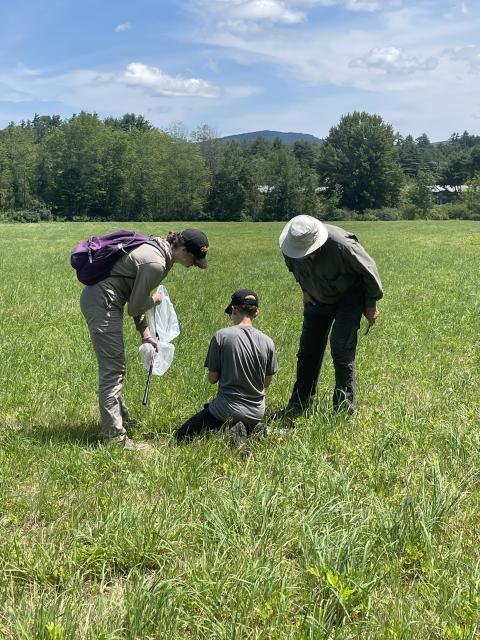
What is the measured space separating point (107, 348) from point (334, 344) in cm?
206

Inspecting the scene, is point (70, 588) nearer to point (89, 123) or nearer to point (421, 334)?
point (421, 334)

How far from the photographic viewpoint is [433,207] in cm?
7338

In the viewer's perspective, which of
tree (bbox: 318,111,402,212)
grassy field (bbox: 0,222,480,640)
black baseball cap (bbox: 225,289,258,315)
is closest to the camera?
grassy field (bbox: 0,222,480,640)

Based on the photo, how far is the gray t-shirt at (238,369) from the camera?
459 cm

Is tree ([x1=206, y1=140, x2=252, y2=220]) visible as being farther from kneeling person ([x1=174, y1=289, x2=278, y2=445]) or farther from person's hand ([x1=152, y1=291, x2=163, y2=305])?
kneeling person ([x1=174, y1=289, x2=278, y2=445])

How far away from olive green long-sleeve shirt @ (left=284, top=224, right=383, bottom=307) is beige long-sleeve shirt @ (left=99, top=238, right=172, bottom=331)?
4.29 feet

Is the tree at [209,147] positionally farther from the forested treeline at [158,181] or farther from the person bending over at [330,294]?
the person bending over at [330,294]

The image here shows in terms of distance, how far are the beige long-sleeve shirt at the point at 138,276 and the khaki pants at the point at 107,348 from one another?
0.08 meters

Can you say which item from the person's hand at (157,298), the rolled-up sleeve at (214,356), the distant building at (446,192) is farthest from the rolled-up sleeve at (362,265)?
the distant building at (446,192)

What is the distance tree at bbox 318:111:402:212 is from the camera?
3601 inches

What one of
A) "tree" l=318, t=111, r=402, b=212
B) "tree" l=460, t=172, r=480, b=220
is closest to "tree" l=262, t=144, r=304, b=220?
"tree" l=318, t=111, r=402, b=212

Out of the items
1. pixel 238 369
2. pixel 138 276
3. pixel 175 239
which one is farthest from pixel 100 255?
pixel 238 369

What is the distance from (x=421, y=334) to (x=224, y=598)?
710 centimetres

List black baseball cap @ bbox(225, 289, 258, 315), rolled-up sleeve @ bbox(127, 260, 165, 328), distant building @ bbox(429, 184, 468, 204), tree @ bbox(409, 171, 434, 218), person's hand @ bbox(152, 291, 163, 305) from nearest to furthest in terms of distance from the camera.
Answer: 1. rolled-up sleeve @ bbox(127, 260, 165, 328)
2. black baseball cap @ bbox(225, 289, 258, 315)
3. person's hand @ bbox(152, 291, 163, 305)
4. tree @ bbox(409, 171, 434, 218)
5. distant building @ bbox(429, 184, 468, 204)
